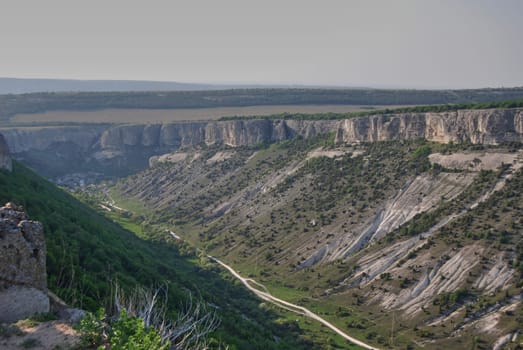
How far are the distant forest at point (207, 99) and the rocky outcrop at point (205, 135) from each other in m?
21.9

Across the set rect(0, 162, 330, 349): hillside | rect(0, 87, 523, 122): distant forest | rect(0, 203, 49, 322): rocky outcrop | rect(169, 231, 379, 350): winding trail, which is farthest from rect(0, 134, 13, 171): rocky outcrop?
rect(0, 87, 523, 122): distant forest

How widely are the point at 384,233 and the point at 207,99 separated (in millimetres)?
129440

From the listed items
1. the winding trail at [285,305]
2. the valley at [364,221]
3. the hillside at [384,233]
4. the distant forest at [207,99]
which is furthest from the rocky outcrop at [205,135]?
the winding trail at [285,305]

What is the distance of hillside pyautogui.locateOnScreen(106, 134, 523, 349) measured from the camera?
4706cm

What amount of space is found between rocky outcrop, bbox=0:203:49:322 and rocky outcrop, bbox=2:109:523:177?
Answer: 66.9m

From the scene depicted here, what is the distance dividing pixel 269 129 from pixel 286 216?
152ft

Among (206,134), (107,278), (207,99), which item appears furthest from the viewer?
(207,99)

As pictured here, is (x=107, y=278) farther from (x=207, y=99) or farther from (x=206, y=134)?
(x=207, y=99)

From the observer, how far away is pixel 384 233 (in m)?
63.8

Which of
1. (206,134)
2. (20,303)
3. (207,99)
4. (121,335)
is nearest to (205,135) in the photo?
(206,134)

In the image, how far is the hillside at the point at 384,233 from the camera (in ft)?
154

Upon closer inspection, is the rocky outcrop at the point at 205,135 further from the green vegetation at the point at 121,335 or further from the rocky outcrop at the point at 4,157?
the green vegetation at the point at 121,335

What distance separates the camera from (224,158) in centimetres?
11662

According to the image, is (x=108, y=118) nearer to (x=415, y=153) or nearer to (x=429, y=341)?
(x=415, y=153)
